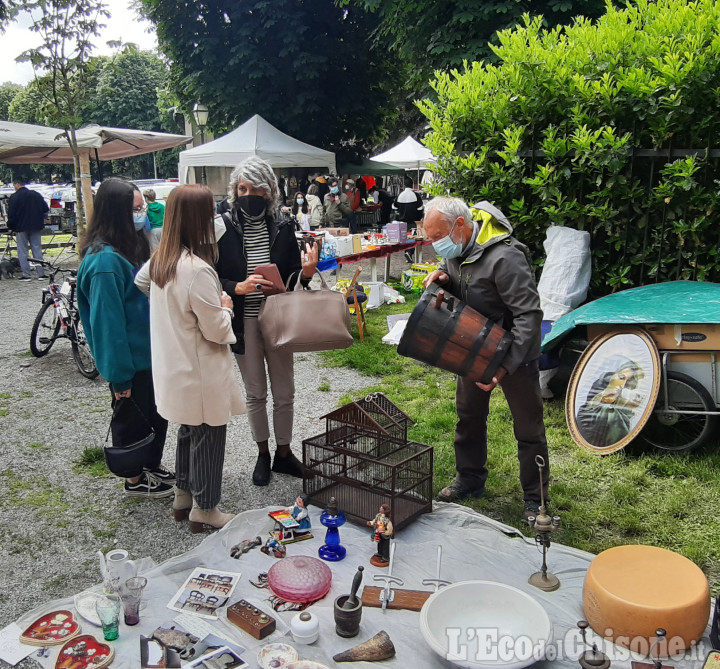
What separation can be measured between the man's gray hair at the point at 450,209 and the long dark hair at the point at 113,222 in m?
1.62

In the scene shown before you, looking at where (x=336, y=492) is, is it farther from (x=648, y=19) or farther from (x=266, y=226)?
(x=648, y=19)

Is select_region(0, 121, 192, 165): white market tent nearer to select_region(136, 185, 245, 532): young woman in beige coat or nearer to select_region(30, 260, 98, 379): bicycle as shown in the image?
select_region(30, 260, 98, 379): bicycle

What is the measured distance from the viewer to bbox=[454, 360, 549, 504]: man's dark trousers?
3344 mm

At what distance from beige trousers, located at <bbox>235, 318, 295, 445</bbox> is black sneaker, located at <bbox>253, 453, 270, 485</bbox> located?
5.2 inches

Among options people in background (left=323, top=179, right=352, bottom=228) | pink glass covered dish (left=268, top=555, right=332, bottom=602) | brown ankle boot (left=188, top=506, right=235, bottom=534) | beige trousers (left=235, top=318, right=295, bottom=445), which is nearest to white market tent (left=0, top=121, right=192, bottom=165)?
people in background (left=323, top=179, right=352, bottom=228)

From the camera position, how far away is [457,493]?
149 inches

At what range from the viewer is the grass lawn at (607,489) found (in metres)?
3.37

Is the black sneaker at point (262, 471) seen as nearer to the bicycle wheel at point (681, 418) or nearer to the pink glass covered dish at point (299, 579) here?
the pink glass covered dish at point (299, 579)

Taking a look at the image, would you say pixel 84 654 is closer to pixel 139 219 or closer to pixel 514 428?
pixel 514 428

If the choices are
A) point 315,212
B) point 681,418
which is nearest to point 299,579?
point 681,418

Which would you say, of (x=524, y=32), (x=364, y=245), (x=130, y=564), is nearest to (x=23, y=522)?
(x=130, y=564)

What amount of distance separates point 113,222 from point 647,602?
3089mm

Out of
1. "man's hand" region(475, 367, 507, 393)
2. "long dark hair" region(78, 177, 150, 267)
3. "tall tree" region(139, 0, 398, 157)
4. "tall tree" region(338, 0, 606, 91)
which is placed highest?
"tall tree" region(139, 0, 398, 157)

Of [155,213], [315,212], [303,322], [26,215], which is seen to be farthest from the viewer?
[315,212]
